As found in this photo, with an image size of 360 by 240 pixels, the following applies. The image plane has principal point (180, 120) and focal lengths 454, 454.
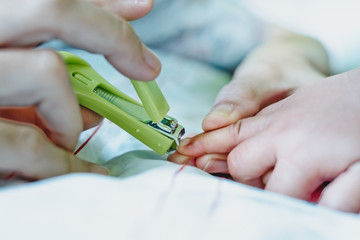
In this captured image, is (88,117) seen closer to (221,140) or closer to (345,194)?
(221,140)

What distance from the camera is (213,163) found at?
485mm

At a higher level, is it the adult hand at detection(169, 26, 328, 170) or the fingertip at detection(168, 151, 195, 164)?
the adult hand at detection(169, 26, 328, 170)

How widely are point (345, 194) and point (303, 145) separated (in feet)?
0.21

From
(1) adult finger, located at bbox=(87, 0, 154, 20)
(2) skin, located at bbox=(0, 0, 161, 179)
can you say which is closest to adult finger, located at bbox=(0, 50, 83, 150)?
(2) skin, located at bbox=(0, 0, 161, 179)

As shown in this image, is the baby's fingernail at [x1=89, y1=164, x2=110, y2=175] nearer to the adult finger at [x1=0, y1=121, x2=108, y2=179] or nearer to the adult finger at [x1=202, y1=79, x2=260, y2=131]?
the adult finger at [x1=0, y1=121, x2=108, y2=179]

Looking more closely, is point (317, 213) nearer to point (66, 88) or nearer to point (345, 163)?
point (345, 163)

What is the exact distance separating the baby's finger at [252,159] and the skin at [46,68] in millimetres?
140

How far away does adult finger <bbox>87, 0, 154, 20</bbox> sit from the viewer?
0.45m

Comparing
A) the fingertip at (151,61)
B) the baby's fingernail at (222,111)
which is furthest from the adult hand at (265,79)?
the fingertip at (151,61)

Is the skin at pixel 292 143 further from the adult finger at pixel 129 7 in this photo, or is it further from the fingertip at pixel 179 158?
the adult finger at pixel 129 7

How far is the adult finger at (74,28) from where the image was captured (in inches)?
14.2

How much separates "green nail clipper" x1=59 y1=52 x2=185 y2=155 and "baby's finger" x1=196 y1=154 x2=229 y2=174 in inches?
1.4

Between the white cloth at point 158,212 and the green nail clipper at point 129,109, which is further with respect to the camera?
the green nail clipper at point 129,109

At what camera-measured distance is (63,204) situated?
0.33 m
